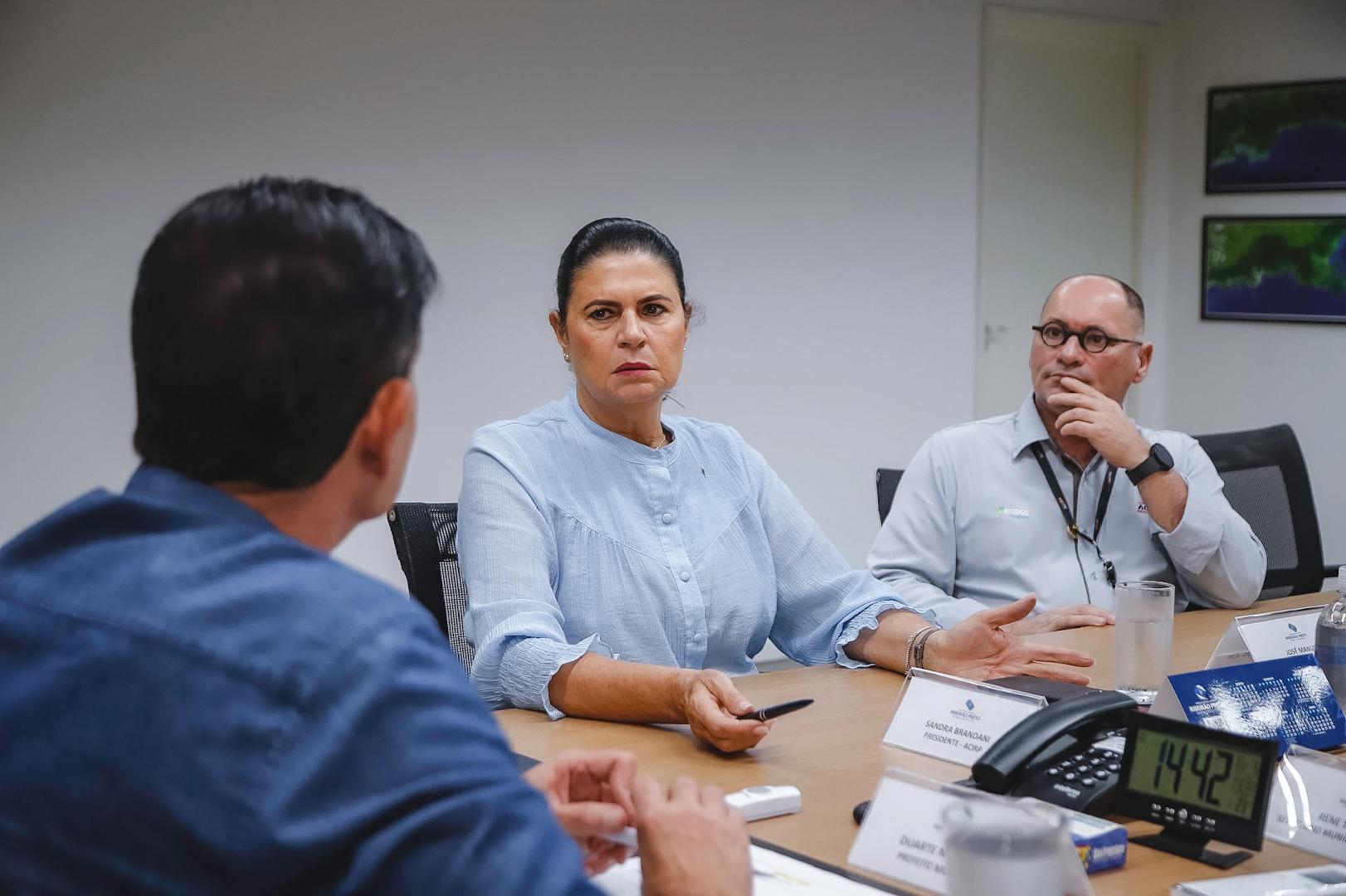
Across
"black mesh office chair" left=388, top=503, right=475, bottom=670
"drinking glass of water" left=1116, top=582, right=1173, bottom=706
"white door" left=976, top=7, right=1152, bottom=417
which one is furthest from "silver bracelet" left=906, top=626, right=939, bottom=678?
"white door" left=976, top=7, right=1152, bottom=417

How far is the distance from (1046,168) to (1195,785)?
4.89 meters

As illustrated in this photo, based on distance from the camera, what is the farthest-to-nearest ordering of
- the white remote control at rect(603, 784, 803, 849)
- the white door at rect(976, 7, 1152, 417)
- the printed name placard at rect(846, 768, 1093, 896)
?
the white door at rect(976, 7, 1152, 417)
the white remote control at rect(603, 784, 803, 849)
the printed name placard at rect(846, 768, 1093, 896)

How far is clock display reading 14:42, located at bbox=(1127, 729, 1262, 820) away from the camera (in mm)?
1334

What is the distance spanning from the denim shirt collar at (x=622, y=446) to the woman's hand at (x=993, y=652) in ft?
1.88

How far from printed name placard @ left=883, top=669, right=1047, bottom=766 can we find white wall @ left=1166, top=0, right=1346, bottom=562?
Answer: 4610 millimetres

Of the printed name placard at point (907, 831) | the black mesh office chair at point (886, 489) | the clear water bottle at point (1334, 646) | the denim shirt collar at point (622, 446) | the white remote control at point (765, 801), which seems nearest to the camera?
the printed name placard at point (907, 831)

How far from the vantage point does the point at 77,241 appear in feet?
12.2

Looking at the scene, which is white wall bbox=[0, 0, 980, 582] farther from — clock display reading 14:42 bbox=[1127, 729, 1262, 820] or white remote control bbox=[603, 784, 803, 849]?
clock display reading 14:42 bbox=[1127, 729, 1262, 820]

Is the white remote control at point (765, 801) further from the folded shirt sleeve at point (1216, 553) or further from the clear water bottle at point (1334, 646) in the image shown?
the folded shirt sleeve at point (1216, 553)

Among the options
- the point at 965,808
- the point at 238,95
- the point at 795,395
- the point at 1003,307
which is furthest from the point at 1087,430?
the point at 1003,307

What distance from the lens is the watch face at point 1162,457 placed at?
279 cm

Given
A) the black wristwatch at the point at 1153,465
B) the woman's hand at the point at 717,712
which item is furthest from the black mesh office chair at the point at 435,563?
the black wristwatch at the point at 1153,465

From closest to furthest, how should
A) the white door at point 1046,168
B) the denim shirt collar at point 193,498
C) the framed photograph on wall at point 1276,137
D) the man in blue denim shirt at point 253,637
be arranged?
1. the man in blue denim shirt at point 253,637
2. the denim shirt collar at point 193,498
3. the framed photograph on wall at point 1276,137
4. the white door at point 1046,168

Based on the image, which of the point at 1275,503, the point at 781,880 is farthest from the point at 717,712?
the point at 1275,503
